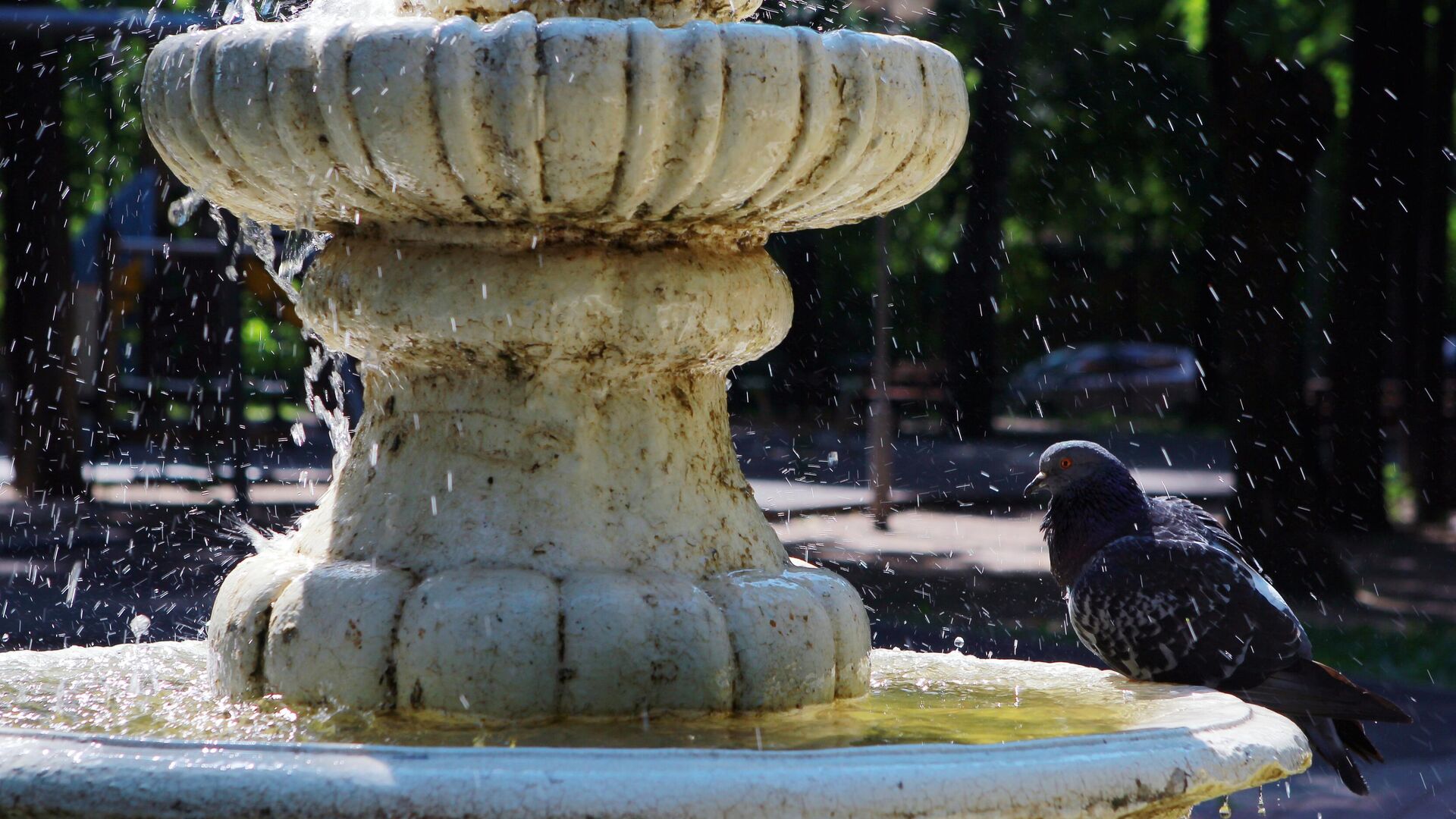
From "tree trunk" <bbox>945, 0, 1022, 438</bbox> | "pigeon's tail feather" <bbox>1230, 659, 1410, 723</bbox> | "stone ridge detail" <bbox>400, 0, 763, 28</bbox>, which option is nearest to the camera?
"stone ridge detail" <bbox>400, 0, 763, 28</bbox>

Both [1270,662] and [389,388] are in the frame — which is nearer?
[389,388]

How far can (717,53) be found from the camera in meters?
2.36

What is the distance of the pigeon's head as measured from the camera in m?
3.78

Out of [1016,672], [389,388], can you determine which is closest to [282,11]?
[389,388]

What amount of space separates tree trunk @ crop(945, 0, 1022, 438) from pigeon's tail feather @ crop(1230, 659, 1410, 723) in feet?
59.9

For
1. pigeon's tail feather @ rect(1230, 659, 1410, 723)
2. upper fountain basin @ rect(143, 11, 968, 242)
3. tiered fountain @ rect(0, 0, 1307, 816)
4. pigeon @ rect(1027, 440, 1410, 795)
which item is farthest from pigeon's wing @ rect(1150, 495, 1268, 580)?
upper fountain basin @ rect(143, 11, 968, 242)

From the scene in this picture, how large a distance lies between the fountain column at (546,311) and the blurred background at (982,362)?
2.41 ft

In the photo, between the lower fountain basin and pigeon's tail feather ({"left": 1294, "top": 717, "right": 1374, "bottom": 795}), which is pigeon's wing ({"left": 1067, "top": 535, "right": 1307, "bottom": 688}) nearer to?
pigeon's tail feather ({"left": 1294, "top": 717, "right": 1374, "bottom": 795})

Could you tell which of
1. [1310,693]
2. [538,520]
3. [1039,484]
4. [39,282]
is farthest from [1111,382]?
[538,520]

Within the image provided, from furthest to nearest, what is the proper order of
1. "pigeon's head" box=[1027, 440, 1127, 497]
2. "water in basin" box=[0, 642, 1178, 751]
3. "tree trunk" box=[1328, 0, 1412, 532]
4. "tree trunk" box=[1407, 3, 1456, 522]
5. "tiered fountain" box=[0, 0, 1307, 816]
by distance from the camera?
"tree trunk" box=[1407, 3, 1456, 522]
"tree trunk" box=[1328, 0, 1412, 532]
"pigeon's head" box=[1027, 440, 1127, 497]
"water in basin" box=[0, 642, 1178, 751]
"tiered fountain" box=[0, 0, 1307, 816]

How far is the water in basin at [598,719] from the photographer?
98.7 inches

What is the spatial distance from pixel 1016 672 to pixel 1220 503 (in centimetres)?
1254

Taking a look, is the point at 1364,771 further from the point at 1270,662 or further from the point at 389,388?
the point at 389,388

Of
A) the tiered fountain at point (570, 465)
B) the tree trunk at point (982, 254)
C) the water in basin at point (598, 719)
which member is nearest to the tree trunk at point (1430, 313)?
the tree trunk at point (982, 254)
